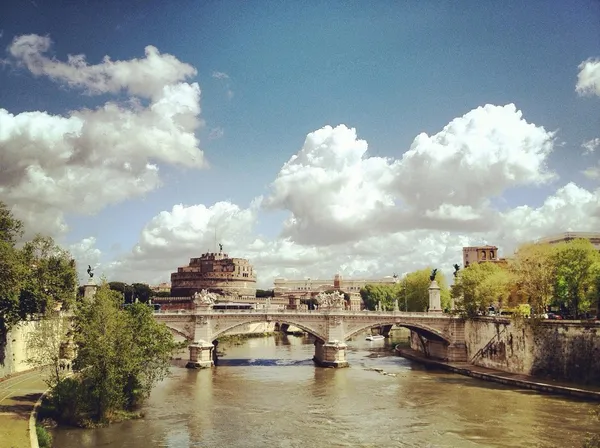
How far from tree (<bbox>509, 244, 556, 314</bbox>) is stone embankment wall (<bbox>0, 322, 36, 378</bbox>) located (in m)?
48.2

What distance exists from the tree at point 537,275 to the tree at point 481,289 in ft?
18.3

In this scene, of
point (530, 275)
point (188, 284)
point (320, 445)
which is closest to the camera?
point (320, 445)

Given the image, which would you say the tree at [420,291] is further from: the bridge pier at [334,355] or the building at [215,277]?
the building at [215,277]

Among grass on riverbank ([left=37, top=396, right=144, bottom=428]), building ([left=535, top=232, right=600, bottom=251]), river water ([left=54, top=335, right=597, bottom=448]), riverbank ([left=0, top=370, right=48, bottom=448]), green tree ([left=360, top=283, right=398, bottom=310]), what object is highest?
building ([left=535, top=232, right=600, bottom=251])

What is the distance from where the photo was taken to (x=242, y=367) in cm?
7000

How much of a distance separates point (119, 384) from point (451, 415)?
24.7m

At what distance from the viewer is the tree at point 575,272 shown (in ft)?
189

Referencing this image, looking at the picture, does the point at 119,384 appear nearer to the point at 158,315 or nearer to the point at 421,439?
the point at 421,439

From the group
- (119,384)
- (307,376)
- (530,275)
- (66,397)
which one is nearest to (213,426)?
(119,384)

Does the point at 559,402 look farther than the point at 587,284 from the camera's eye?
No

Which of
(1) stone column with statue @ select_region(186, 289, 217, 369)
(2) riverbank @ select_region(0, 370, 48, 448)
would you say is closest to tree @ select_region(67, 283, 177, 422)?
(2) riverbank @ select_region(0, 370, 48, 448)

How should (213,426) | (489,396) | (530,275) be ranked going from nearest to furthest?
(213,426)
(489,396)
(530,275)

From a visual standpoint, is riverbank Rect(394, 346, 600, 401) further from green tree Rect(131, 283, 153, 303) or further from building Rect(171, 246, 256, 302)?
building Rect(171, 246, 256, 302)

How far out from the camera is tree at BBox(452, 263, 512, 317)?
220ft
